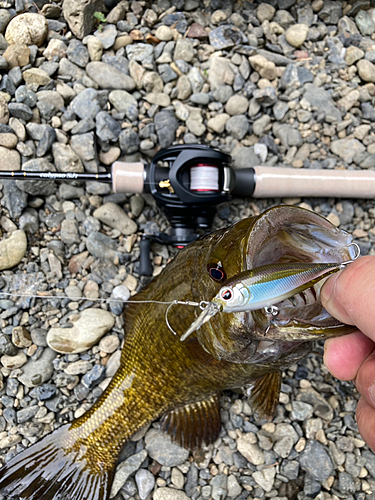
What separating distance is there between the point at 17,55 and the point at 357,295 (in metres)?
2.78

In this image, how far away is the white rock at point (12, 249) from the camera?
2.59 metres

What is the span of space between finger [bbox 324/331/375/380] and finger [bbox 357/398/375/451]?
0.16 meters

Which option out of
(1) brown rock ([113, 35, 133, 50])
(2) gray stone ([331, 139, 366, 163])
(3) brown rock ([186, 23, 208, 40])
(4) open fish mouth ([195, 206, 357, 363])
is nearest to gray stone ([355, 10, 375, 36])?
(2) gray stone ([331, 139, 366, 163])

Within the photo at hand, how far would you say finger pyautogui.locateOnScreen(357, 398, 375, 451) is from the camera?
1509mm

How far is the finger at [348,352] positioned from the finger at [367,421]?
0.52 feet

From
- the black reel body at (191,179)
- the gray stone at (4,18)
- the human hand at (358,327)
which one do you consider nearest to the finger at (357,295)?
the human hand at (358,327)

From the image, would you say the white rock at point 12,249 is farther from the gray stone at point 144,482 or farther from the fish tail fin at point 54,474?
the gray stone at point 144,482

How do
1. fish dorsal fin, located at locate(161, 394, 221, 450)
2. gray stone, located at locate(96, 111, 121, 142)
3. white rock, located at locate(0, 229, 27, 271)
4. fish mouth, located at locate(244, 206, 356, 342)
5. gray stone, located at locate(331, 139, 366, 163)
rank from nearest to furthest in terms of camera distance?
fish mouth, located at locate(244, 206, 356, 342) < fish dorsal fin, located at locate(161, 394, 221, 450) < white rock, located at locate(0, 229, 27, 271) < gray stone, located at locate(96, 111, 121, 142) < gray stone, located at locate(331, 139, 366, 163)

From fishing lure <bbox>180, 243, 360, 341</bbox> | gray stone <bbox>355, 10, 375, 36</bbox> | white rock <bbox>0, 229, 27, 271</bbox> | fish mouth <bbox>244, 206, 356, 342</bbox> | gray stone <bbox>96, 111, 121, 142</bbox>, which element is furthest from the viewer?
gray stone <bbox>355, 10, 375, 36</bbox>

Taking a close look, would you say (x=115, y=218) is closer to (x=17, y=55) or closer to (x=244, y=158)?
(x=244, y=158)

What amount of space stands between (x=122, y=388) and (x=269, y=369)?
0.90 m

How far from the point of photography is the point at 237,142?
2883mm

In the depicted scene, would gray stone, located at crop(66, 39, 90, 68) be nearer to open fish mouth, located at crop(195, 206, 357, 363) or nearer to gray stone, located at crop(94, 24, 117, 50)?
gray stone, located at crop(94, 24, 117, 50)

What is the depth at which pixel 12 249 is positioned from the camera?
2605 mm
